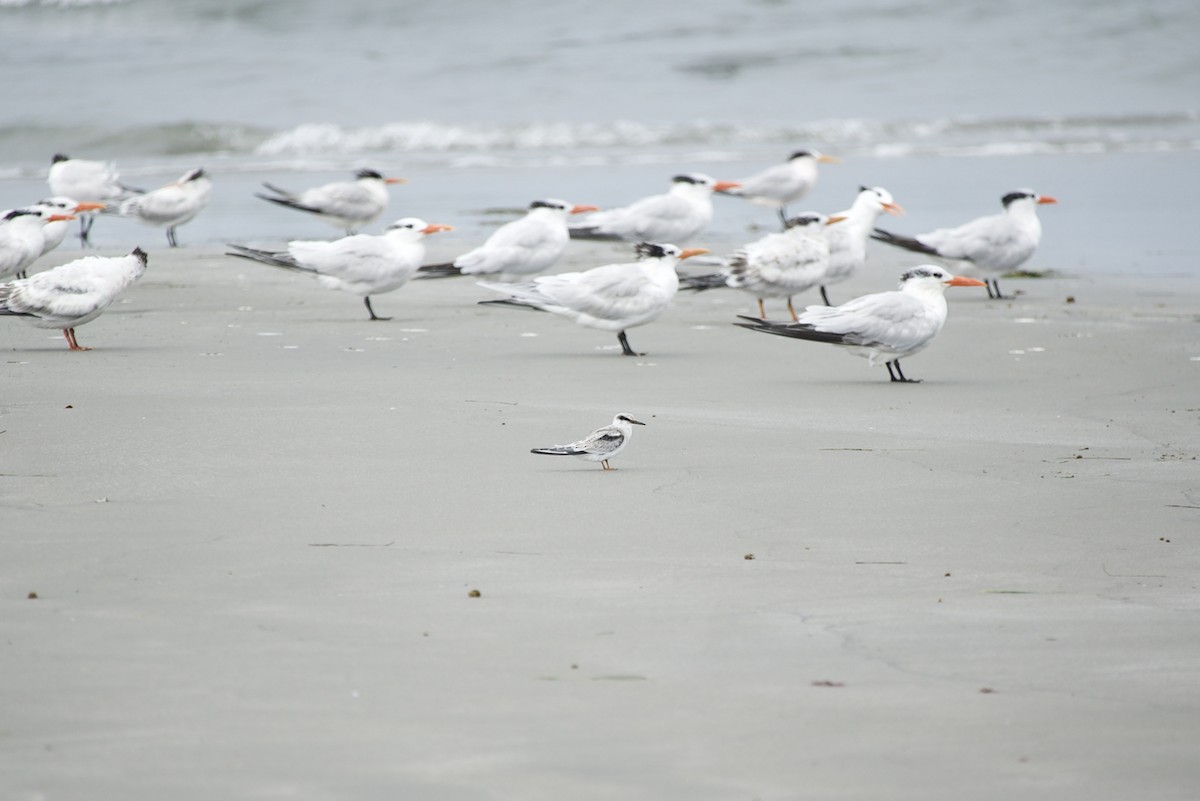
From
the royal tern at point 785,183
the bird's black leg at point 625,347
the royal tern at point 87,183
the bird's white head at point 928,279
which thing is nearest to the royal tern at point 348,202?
the royal tern at point 87,183

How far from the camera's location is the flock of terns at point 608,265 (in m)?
7.55

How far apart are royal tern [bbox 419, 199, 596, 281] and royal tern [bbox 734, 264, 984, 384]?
11.3 feet

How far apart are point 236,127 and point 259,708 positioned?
23192 mm

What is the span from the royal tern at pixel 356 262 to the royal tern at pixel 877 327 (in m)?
3.16

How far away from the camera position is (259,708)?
9.37 feet

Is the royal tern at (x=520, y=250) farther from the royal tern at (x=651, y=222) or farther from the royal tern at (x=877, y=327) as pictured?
the royal tern at (x=877, y=327)

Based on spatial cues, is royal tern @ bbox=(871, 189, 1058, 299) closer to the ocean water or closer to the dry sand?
the ocean water

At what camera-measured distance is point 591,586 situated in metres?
3.74

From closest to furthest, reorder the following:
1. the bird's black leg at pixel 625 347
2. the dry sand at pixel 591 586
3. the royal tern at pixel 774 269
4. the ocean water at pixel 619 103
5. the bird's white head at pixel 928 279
Result: 1. the dry sand at pixel 591 586
2. the bird's white head at pixel 928 279
3. the bird's black leg at pixel 625 347
4. the royal tern at pixel 774 269
5. the ocean water at pixel 619 103

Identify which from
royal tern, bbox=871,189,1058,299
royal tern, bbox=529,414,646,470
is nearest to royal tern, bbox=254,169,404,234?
royal tern, bbox=871,189,1058,299

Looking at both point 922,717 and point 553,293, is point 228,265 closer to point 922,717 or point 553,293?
point 553,293

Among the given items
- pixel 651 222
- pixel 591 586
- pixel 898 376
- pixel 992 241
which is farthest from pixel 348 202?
pixel 591 586

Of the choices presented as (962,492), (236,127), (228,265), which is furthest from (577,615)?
(236,127)

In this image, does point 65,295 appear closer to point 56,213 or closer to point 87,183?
point 56,213
